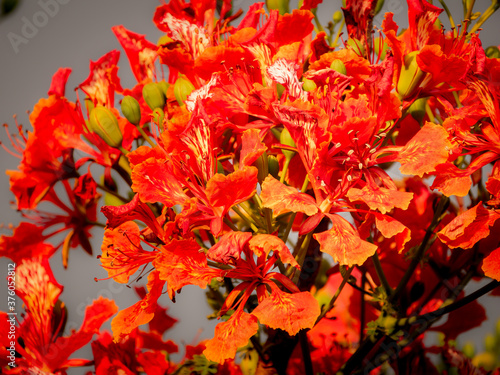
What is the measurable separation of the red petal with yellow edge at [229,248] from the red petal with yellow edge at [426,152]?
158 mm

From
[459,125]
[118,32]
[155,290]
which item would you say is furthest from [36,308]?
[459,125]

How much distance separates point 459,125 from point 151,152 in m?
0.29

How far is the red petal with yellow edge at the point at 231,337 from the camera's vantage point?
42 cm

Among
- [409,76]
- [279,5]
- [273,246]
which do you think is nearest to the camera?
[273,246]

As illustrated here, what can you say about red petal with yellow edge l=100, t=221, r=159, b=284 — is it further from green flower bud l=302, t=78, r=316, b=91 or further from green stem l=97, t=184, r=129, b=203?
green flower bud l=302, t=78, r=316, b=91

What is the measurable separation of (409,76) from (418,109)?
7 centimetres

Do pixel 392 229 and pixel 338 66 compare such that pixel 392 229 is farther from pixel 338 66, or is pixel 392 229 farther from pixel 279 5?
pixel 279 5

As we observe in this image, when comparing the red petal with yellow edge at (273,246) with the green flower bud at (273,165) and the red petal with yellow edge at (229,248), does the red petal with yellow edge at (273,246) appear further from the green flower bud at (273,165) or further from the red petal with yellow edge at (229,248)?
the green flower bud at (273,165)

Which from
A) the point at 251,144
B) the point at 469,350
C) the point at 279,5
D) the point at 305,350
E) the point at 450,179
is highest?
the point at 279,5

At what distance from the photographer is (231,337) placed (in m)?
0.42

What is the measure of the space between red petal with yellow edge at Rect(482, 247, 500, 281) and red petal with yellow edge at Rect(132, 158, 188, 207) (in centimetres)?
28

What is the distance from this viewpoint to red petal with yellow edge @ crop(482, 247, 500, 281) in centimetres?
45

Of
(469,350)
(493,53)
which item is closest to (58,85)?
(493,53)

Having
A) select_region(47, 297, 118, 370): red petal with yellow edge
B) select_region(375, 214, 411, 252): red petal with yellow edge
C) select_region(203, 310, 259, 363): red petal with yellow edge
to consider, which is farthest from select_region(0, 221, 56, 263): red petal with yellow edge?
select_region(375, 214, 411, 252): red petal with yellow edge
